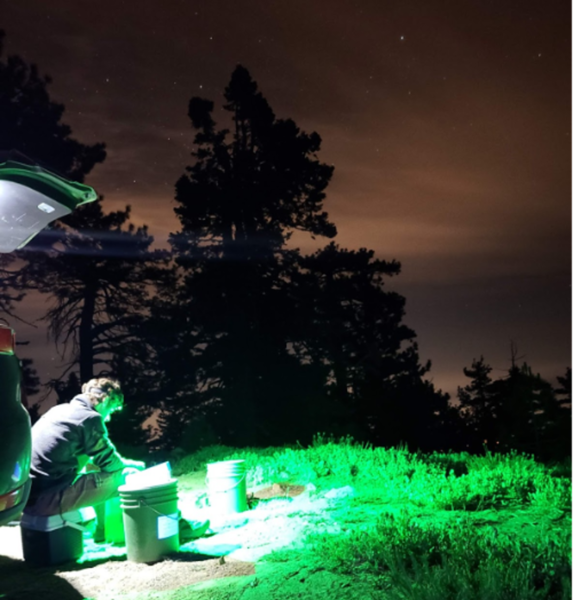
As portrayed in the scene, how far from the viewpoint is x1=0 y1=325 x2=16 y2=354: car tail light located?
12.3 feet

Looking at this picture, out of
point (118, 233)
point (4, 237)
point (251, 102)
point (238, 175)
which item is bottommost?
point (4, 237)

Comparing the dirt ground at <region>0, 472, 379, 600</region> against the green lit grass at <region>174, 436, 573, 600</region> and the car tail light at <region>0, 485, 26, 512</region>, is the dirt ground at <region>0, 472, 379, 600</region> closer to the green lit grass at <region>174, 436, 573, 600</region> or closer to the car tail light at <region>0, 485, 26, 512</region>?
the green lit grass at <region>174, 436, 573, 600</region>

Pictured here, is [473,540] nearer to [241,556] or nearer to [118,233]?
[241,556]

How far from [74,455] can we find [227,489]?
5.41 feet

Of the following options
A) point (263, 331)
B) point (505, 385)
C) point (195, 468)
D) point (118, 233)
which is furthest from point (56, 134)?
point (505, 385)

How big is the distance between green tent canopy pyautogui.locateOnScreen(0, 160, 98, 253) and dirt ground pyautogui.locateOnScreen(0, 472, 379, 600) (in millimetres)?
2430

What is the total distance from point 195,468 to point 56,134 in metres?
13.9

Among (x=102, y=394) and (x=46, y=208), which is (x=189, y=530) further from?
(x=46, y=208)

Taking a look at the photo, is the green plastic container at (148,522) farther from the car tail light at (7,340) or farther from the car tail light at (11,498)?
the car tail light at (7,340)

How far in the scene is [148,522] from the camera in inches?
191

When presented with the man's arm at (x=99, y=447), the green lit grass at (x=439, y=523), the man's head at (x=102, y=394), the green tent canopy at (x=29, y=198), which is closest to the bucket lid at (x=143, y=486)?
the man's arm at (x=99, y=447)

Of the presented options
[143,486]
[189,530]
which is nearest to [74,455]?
[143,486]

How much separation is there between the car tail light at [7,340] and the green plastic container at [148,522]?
163 cm

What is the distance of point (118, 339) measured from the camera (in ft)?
70.1
